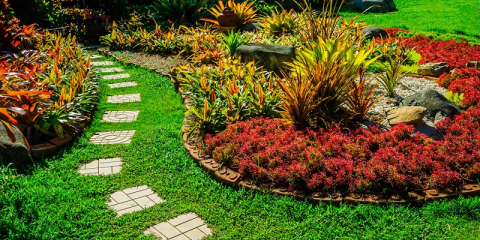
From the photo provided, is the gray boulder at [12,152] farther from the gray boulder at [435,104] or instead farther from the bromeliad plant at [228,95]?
the gray boulder at [435,104]

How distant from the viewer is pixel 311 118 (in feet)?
16.2

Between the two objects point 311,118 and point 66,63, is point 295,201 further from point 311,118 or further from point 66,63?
point 66,63

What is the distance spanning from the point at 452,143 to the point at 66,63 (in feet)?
19.3

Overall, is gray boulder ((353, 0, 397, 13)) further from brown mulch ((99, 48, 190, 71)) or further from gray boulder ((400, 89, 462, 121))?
gray boulder ((400, 89, 462, 121))

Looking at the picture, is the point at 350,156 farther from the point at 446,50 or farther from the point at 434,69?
the point at 446,50

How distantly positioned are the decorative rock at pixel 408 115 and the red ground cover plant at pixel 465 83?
113 centimetres

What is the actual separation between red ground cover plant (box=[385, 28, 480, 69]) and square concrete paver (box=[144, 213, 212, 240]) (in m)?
5.82

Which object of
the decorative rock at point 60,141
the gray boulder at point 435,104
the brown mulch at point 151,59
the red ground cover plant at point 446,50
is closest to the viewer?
the decorative rock at point 60,141


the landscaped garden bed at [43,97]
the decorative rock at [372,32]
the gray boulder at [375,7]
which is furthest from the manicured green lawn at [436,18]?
the landscaped garden bed at [43,97]

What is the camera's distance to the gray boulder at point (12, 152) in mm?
3984

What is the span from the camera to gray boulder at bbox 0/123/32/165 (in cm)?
398

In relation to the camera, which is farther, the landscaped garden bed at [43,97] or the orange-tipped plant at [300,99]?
the orange-tipped plant at [300,99]

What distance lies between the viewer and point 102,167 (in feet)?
14.1

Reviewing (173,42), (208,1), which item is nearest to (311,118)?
(173,42)
